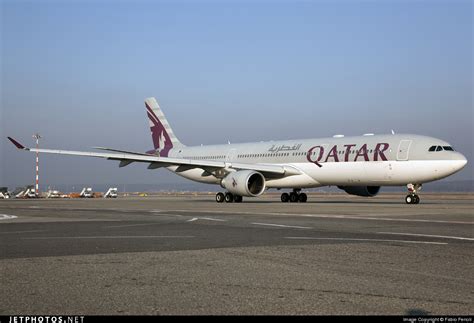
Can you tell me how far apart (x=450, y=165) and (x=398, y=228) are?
1634cm

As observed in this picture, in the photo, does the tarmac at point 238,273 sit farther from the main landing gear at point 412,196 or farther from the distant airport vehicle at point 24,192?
the distant airport vehicle at point 24,192

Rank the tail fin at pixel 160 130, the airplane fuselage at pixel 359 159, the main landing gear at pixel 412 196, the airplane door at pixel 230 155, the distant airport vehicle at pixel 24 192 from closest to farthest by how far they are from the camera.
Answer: the airplane fuselage at pixel 359 159 < the main landing gear at pixel 412 196 < the airplane door at pixel 230 155 < the tail fin at pixel 160 130 < the distant airport vehicle at pixel 24 192

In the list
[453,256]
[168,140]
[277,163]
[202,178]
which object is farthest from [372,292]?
[168,140]

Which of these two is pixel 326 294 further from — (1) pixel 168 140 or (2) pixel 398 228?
(1) pixel 168 140

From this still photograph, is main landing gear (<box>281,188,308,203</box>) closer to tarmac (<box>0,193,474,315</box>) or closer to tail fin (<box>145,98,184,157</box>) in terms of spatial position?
tail fin (<box>145,98,184,157</box>)

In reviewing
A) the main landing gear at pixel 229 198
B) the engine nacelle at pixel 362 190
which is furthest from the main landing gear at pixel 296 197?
the main landing gear at pixel 229 198

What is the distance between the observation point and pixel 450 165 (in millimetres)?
28562

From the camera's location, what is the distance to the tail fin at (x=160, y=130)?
153ft

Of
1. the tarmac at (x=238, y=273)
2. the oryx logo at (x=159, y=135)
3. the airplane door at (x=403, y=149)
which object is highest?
the oryx logo at (x=159, y=135)

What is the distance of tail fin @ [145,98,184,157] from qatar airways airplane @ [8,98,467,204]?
4.46 metres

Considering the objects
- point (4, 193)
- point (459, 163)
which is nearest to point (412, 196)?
point (459, 163)

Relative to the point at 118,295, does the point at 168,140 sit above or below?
above

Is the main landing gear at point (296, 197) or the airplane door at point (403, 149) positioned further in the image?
the main landing gear at point (296, 197)

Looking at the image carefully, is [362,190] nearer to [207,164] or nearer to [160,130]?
[207,164]
